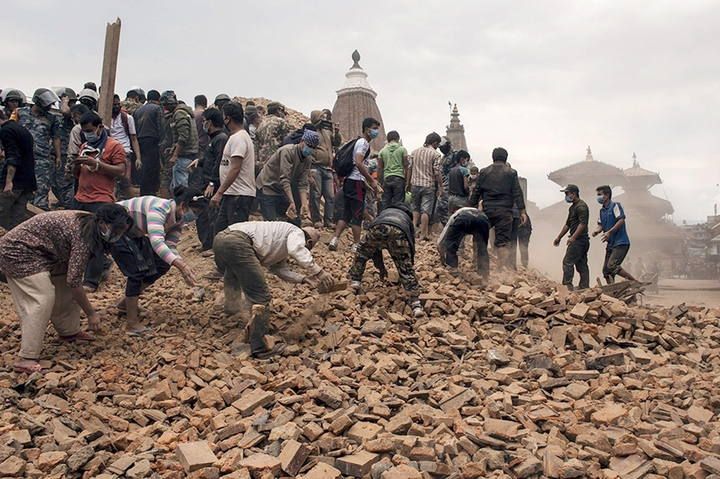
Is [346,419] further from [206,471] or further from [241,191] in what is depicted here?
[241,191]

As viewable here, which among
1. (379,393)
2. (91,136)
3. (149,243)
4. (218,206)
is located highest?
(91,136)

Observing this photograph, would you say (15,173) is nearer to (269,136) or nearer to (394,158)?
(269,136)

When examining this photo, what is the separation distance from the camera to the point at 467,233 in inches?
275

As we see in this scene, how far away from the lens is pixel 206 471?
3.21 metres

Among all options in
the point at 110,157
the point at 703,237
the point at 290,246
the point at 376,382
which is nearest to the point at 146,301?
the point at 110,157

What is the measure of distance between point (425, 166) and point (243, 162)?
360 centimetres

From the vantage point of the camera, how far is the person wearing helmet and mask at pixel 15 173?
5.80 m

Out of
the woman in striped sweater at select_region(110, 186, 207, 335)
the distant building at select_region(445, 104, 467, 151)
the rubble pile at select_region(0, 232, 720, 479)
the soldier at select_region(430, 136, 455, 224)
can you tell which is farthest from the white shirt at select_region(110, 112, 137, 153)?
the distant building at select_region(445, 104, 467, 151)

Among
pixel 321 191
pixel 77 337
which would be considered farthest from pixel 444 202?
pixel 77 337

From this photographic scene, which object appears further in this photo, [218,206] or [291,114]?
[291,114]

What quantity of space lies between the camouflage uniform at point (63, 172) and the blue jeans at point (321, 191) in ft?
11.0

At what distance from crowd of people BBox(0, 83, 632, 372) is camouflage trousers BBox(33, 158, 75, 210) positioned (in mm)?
24

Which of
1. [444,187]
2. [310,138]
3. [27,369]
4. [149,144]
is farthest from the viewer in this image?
[444,187]

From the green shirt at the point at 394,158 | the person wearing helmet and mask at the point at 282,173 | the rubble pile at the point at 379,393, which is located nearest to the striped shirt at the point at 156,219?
the rubble pile at the point at 379,393
